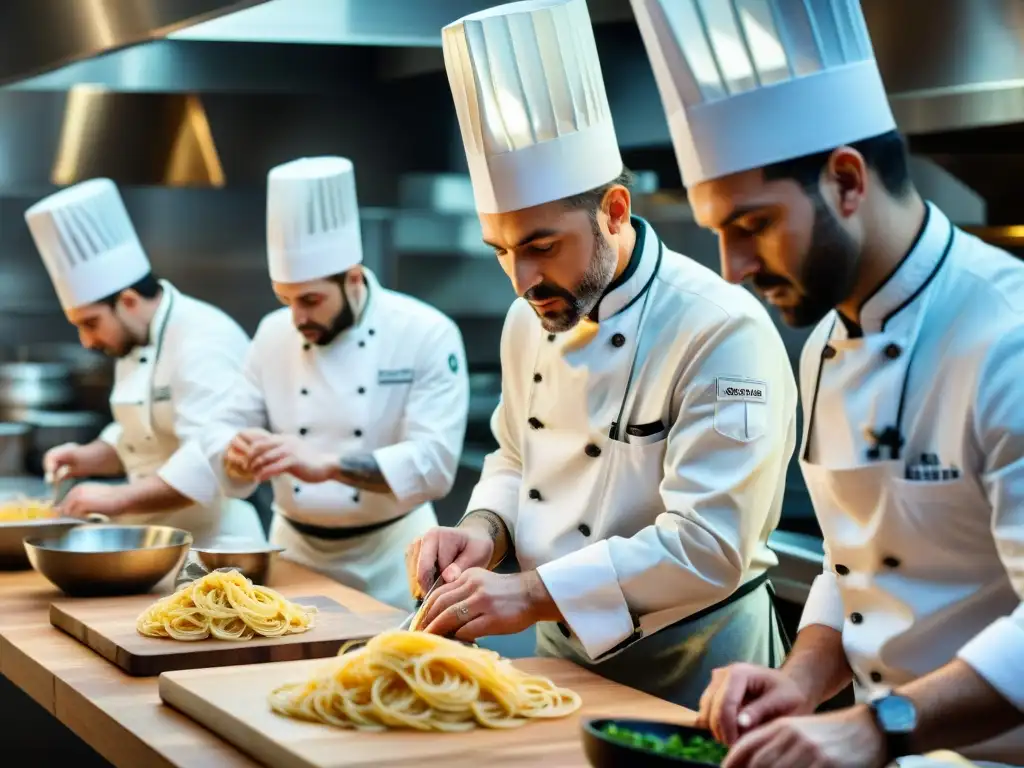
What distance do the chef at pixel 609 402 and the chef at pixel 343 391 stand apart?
54.8 inches

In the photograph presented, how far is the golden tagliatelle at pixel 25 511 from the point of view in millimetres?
3918

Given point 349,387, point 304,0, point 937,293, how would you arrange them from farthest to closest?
point 349,387
point 304,0
point 937,293

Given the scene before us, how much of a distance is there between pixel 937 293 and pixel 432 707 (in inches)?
34.7

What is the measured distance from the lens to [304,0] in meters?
3.18

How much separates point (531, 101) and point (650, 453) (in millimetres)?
660

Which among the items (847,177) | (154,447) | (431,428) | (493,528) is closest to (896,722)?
(847,177)

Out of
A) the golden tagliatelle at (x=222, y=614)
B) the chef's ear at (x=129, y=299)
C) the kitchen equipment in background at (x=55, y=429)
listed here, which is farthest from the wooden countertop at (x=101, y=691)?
the kitchen equipment in background at (x=55, y=429)

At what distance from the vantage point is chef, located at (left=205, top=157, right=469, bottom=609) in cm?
403

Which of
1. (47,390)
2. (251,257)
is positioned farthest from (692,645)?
(47,390)

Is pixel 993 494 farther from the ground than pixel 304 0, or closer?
closer

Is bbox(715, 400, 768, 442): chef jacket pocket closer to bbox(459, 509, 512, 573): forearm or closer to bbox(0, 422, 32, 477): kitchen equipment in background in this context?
bbox(459, 509, 512, 573): forearm

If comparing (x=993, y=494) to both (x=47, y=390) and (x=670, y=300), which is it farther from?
(x=47, y=390)

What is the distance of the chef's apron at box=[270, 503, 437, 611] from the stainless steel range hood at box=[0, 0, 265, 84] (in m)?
1.47

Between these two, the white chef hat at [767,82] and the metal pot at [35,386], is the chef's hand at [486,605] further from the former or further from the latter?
the metal pot at [35,386]
